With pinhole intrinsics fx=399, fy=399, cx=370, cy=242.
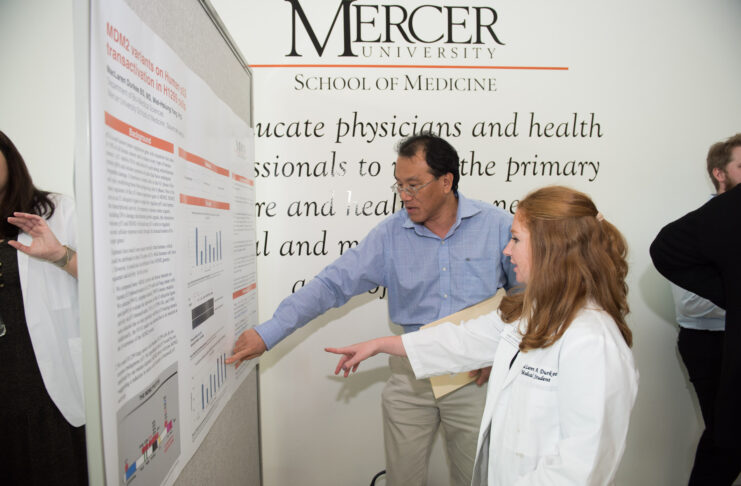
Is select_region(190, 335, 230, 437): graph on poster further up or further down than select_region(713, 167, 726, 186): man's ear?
further down

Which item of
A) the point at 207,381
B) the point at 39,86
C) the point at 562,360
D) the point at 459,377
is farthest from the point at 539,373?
the point at 39,86

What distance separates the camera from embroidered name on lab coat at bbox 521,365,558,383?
3.37 feet

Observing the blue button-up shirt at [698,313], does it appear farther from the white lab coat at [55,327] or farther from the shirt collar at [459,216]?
the white lab coat at [55,327]

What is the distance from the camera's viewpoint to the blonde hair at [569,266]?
1.03 m

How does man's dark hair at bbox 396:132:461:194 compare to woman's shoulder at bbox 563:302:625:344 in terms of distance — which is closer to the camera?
woman's shoulder at bbox 563:302:625:344

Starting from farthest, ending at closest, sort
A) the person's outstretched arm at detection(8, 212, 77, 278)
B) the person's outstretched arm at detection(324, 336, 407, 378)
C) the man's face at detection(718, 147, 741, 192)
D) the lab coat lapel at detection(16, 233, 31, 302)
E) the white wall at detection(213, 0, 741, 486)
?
1. the white wall at detection(213, 0, 741, 486)
2. the man's face at detection(718, 147, 741, 192)
3. the person's outstretched arm at detection(324, 336, 407, 378)
4. the lab coat lapel at detection(16, 233, 31, 302)
5. the person's outstretched arm at detection(8, 212, 77, 278)

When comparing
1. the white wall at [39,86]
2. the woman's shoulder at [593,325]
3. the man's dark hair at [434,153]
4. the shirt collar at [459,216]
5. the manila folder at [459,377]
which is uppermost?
the white wall at [39,86]

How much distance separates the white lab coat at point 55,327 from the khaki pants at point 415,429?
123cm

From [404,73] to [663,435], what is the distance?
8.32ft

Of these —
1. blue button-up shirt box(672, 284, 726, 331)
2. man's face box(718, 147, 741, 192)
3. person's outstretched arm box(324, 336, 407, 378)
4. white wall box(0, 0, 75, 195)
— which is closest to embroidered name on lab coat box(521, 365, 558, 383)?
person's outstretched arm box(324, 336, 407, 378)

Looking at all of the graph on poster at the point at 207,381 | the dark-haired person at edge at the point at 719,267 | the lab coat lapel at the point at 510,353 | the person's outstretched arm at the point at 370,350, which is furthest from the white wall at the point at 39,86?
the dark-haired person at edge at the point at 719,267

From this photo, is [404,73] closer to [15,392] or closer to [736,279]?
[736,279]

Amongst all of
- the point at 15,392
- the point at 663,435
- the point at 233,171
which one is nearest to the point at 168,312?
the point at 233,171

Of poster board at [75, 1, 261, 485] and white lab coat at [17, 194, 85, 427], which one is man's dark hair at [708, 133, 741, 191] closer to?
poster board at [75, 1, 261, 485]
